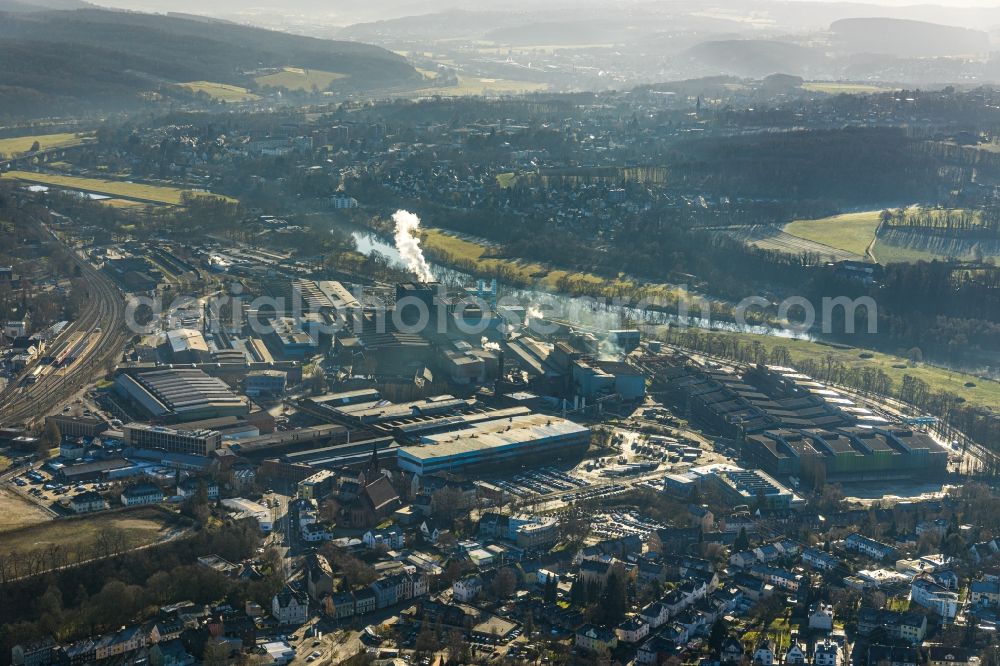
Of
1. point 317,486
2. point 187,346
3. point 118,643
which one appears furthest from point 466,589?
point 187,346

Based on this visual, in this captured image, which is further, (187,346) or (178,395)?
(187,346)

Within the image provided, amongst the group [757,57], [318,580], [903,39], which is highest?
[903,39]

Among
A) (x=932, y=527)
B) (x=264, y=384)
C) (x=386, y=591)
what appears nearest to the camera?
(x=386, y=591)

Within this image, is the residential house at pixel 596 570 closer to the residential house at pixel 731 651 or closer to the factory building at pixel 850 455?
the residential house at pixel 731 651

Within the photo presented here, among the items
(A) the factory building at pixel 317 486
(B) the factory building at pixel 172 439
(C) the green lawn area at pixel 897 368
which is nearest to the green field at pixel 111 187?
(C) the green lawn area at pixel 897 368

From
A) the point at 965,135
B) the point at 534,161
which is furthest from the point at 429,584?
the point at 965,135

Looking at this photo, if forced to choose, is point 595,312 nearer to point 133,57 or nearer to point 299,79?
point 133,57

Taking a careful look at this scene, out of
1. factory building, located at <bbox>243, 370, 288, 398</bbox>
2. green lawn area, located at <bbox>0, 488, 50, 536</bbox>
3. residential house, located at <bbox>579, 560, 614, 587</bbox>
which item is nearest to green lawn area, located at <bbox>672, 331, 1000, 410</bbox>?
factory building, located at <bbox>243, 370, 288, 398</bbox>
